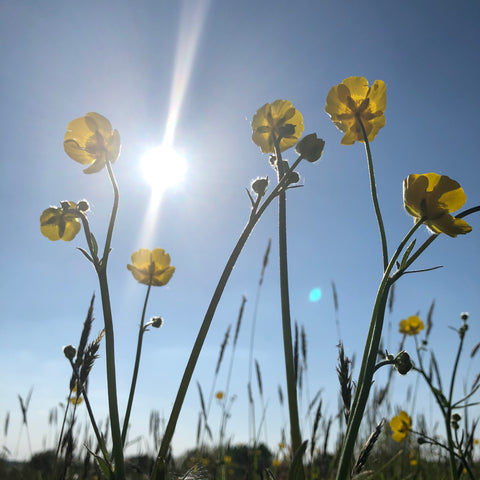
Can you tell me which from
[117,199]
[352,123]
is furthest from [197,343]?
[352,123]

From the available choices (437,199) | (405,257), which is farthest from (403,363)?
(437,199)

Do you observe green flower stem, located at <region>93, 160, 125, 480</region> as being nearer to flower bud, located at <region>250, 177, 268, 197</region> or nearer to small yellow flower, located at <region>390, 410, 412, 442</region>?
flower bud, located at <region>250, 177, 268, 197</region>

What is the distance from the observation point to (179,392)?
3.53 ft

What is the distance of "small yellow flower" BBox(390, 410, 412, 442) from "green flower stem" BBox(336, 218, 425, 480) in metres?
3.12

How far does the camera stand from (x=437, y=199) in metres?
1.30

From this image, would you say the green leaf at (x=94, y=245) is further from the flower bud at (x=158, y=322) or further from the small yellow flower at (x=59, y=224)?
the flower bud at (x=158, y=322)

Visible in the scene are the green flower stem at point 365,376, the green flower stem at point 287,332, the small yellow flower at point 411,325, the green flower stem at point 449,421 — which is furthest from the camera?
the small yellow flower at point 411,325

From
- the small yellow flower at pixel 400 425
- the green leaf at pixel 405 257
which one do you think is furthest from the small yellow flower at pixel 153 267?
the small yellow flower at pixel 400 425

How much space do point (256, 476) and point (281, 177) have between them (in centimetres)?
209

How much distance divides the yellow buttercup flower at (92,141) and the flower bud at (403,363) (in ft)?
4.24

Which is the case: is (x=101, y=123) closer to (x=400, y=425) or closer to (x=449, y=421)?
(x=449, y=421)

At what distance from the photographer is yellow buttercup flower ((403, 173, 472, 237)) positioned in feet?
4.26

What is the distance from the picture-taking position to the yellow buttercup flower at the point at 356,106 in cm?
157

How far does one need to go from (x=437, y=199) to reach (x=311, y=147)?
0.46 meters
